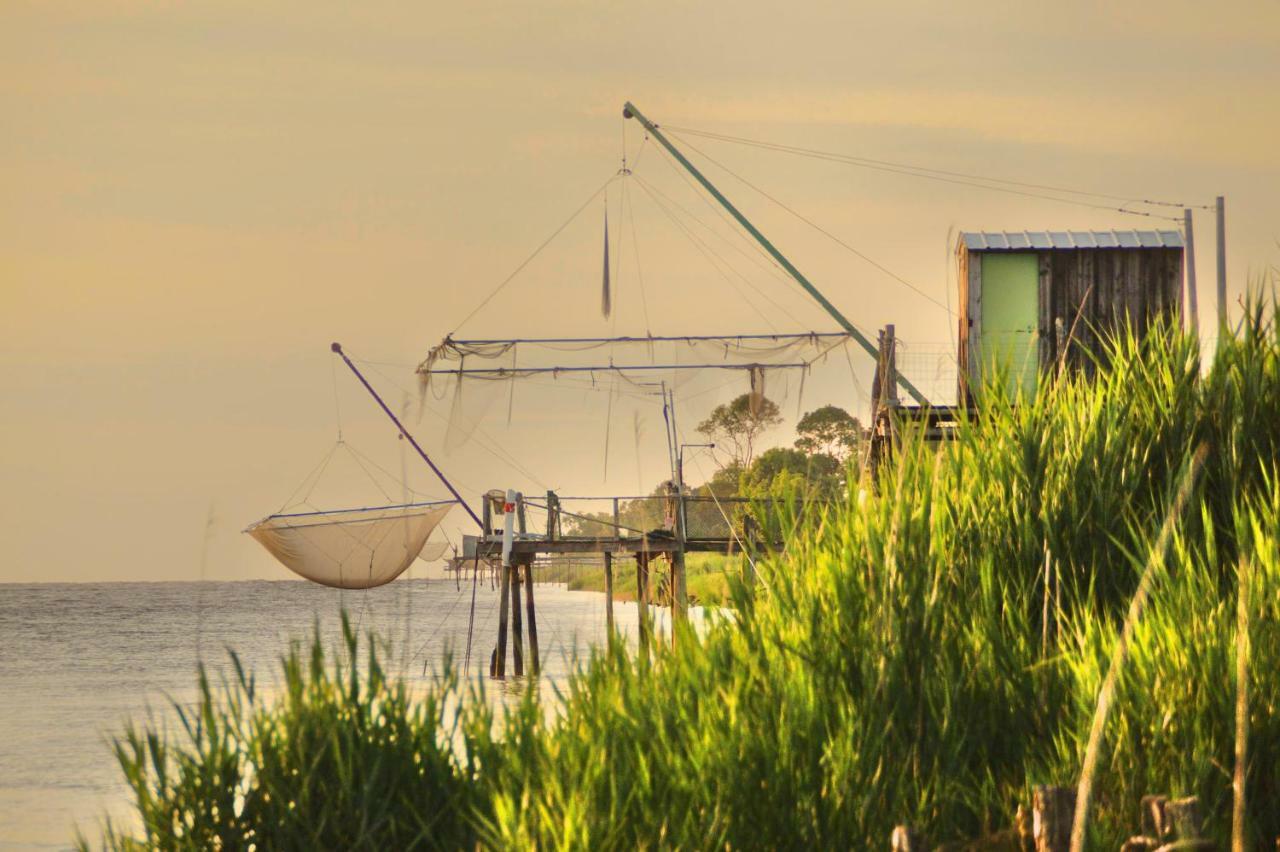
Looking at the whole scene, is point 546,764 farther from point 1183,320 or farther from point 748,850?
point 1183,320

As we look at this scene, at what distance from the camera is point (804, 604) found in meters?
8.24

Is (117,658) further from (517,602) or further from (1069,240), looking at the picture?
(1069,240)

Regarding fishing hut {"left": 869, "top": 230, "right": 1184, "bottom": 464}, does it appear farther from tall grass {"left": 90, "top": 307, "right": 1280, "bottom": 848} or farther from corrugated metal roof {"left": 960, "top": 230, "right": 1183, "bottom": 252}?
tall grass {"left": 90, "top": 307, "right": 1280, "bottom": 848}

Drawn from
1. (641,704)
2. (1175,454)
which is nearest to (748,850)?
(641,704)

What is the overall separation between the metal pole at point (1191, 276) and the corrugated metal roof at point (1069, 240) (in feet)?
1.48

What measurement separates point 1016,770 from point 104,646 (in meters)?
55.4

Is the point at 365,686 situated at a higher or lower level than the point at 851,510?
lower

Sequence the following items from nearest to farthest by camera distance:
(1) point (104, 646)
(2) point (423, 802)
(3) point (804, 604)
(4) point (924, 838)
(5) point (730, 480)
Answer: (4) point (924, 838) → (2) point (423, 802) → (3) point (804, 604) → (1) point (104, 646) → (5) point (730, 480)

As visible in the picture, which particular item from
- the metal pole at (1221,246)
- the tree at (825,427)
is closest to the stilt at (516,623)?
the metal pole at (1221,246)

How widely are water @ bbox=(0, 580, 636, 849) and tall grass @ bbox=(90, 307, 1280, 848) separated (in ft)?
1.32

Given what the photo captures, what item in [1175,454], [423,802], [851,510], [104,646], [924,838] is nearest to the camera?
[924,838]

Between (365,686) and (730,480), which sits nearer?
(365,686)

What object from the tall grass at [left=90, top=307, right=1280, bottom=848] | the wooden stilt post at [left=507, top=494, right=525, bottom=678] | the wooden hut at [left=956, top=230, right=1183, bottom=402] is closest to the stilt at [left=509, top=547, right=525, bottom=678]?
the wooden stilt post at [left=507, top=494, right=525, bottom=678]

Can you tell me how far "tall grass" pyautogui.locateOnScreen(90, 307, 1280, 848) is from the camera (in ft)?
22.9
